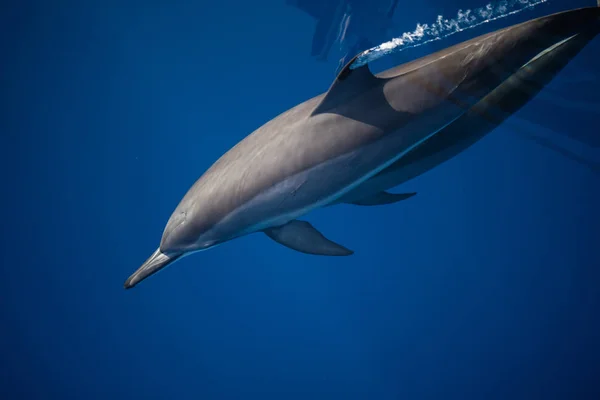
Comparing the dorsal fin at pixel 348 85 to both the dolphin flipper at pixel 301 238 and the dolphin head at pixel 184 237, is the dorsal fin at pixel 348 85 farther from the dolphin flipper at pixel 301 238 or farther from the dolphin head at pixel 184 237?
the dolphin head at pixel 184 237

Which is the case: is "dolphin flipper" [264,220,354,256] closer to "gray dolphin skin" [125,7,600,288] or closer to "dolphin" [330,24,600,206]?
"gray dolphin skin" [125,7,600,288]

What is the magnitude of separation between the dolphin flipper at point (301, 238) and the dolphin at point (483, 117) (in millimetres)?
375

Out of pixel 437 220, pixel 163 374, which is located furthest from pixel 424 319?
pixel 163 374

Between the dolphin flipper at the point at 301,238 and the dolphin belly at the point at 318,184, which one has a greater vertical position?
the dolphin belly at the point at 318,184

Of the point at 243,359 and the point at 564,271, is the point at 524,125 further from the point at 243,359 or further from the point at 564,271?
the point at 243,359

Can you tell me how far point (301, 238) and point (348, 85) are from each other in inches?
49.1

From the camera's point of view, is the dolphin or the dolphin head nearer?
the dolphin

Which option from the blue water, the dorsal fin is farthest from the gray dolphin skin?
the blue water

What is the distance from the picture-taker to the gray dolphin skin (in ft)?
5.22

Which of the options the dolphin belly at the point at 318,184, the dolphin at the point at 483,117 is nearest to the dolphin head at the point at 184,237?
the dolphin belly at the point at 318,184

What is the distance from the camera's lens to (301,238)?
2.45 m

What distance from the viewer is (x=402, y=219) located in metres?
18.1

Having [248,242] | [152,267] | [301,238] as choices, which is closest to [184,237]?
[152,267]

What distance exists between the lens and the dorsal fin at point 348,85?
1.65 m
